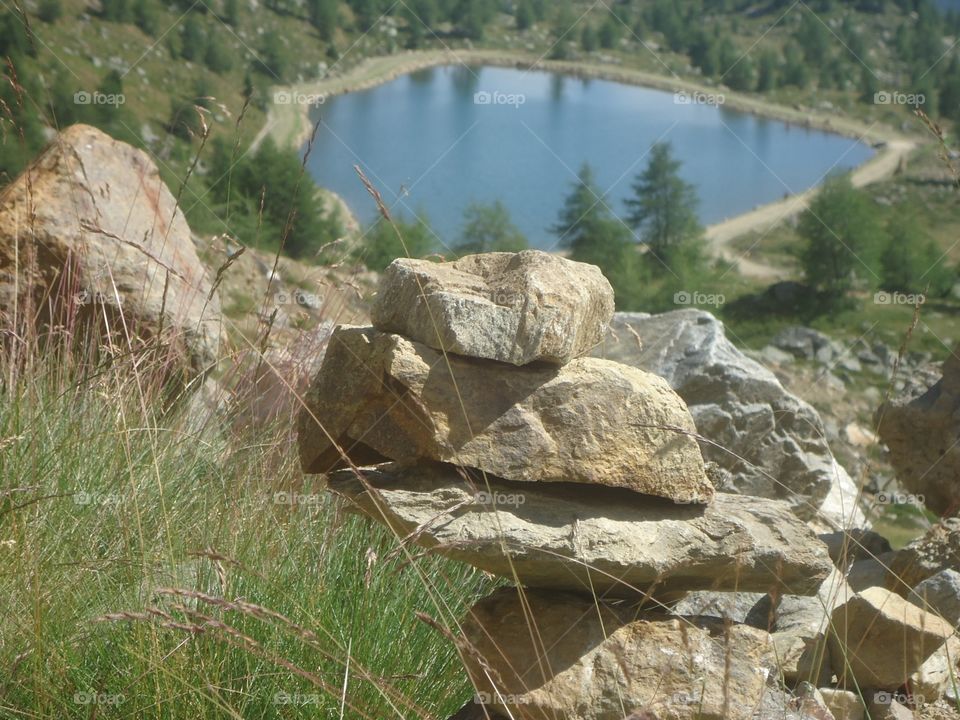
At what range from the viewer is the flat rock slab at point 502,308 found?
3.25 meters

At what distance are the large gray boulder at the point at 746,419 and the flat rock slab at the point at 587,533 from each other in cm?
228

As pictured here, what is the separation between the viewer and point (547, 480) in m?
3.42

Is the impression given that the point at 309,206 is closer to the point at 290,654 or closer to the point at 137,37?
the point at 137,37

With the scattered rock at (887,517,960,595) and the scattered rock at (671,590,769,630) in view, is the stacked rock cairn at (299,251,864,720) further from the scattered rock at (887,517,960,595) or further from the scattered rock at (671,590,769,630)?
the scattered rock at (887,517,960,595)

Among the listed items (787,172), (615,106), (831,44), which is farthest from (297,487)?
(831,44)

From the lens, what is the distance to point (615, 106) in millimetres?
56438

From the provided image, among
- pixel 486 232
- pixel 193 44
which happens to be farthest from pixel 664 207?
pixel 193 44

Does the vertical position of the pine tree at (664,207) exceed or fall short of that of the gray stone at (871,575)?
it falls short

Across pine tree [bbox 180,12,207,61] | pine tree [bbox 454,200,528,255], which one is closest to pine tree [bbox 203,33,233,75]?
pine tree [bbox 180,12,207,61]

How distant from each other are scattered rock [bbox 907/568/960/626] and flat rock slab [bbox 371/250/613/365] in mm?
2200

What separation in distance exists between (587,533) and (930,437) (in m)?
4.09

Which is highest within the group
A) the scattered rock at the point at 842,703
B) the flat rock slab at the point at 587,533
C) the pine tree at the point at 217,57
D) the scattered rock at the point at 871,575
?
the flat rock slab at the point at 587,533

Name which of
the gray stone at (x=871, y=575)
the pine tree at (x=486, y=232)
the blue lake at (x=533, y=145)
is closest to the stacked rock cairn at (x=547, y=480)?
the gray stone at (x=871, y=575)

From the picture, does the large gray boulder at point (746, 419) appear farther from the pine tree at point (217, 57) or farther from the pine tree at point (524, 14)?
the pine tree at point (524, 14)
